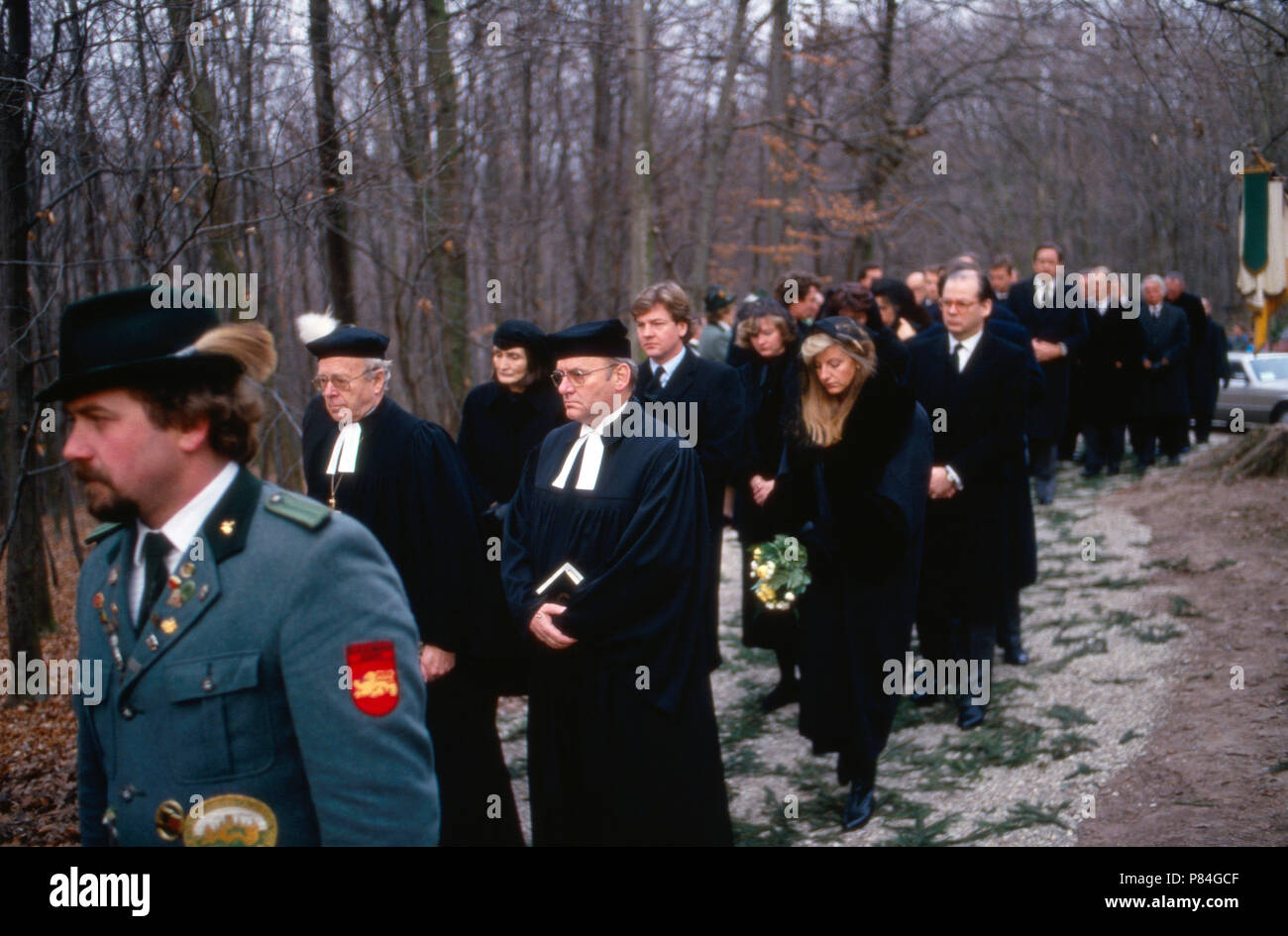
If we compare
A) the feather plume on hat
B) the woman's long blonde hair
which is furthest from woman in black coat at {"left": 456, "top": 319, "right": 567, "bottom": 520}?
the woman's long blonde hair

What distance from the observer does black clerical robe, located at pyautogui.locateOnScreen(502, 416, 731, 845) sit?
159 inches

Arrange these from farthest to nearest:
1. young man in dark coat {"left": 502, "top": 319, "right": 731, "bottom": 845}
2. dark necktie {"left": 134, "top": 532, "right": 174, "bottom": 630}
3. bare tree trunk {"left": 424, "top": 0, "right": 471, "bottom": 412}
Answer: bare tree trunk {"left": 424, "top": 0, "right": 471, "bottom": 412}
young man in dark coat {"left": 502, "top": 319, "right": 731, "bottom": 845}
dark necktie {"left": 134, "top": 532, "right": 174, "bottom": 630}

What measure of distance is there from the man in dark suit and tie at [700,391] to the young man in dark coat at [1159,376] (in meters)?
8.15

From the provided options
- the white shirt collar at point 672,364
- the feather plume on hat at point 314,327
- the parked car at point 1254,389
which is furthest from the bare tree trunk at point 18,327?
the parked car at point 1254,389

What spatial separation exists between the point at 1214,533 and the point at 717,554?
486 centimetres

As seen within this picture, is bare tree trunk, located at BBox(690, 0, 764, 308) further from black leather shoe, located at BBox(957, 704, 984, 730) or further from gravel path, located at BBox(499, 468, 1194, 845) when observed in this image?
black leather shoe, located at BBox(957, 704, 984, 730)

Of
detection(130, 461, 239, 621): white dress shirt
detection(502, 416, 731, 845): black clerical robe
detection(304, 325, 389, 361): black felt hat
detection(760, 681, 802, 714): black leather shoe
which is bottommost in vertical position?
detection(760, 681, 802, 714): black leather shoe

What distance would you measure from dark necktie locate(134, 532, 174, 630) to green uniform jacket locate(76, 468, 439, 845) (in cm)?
2

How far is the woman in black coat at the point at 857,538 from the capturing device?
512 cm

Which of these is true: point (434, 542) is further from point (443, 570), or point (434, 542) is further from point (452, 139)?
point (452, 139)

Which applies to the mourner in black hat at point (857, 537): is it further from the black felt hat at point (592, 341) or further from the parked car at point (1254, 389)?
the parked car at point (1254, 389)

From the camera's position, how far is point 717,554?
6566 mm
